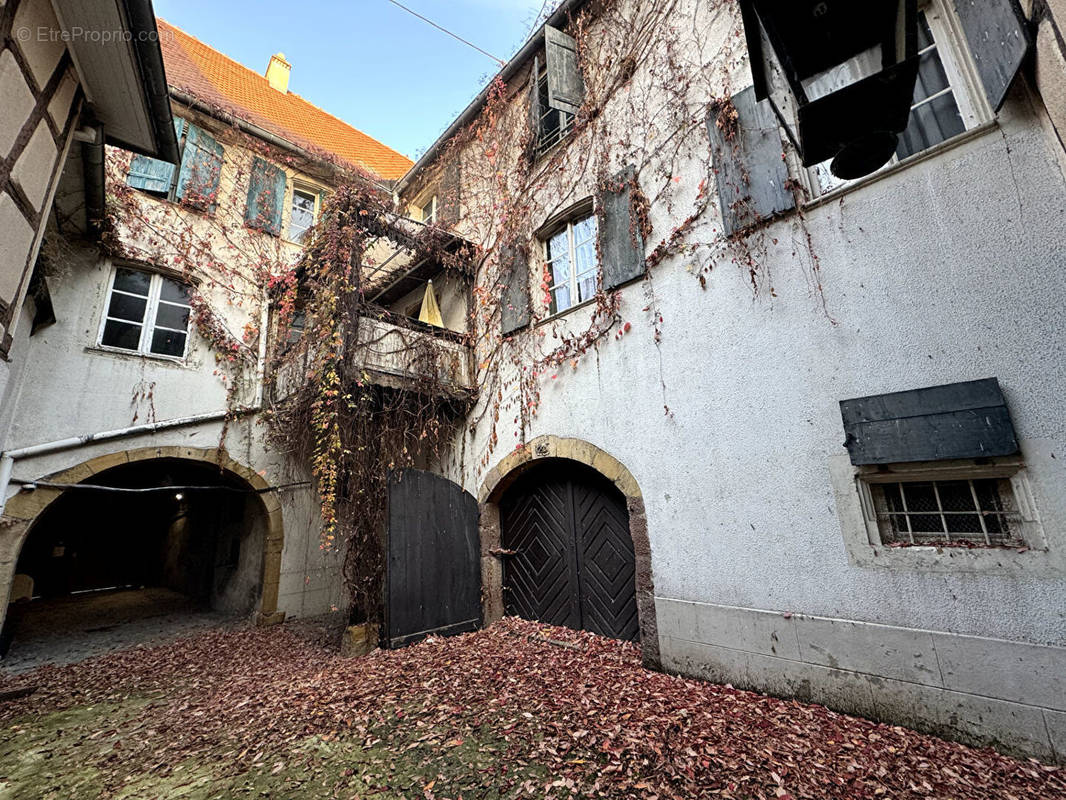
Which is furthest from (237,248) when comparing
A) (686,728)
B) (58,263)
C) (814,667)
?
(814,667)

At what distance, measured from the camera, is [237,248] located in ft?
25.8

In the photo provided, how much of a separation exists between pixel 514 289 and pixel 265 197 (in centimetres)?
566

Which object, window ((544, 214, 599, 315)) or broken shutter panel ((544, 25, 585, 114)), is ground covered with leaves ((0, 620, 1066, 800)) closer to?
window ((544, 214, 599, 315))

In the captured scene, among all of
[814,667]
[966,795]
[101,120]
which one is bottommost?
[966,795]

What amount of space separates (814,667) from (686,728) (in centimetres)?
113

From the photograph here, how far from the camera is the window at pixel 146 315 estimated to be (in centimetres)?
654

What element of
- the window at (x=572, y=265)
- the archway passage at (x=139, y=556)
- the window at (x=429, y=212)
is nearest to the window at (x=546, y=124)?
the window at (x=572, y=265)

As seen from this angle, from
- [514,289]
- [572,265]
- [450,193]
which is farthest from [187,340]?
[572,265]

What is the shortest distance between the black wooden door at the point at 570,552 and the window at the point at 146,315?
584 centimetres

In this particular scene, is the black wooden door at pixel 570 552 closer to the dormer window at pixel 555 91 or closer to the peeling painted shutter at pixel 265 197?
the dormer window at pixel 555 91

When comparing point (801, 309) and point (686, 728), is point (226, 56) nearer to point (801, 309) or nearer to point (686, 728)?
point (801, 309)

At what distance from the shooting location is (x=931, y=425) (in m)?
3.01

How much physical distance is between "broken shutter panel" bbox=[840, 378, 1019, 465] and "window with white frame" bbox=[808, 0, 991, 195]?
176 cm

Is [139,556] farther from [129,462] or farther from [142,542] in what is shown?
[129,462]
